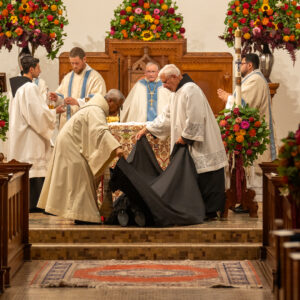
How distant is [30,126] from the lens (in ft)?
28.8

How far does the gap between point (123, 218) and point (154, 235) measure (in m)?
0.42

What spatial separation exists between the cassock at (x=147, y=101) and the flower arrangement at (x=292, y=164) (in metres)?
5.34

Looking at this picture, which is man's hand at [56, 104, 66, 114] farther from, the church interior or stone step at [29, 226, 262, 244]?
stone step at [29, 226, 262, 244]

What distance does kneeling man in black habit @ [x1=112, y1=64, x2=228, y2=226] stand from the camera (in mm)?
7508

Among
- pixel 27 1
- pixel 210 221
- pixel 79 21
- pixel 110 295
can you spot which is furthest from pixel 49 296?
pixel 79 21

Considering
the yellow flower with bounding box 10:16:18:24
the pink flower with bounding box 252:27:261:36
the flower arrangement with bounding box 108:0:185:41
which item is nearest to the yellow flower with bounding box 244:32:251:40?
the pink flower with bounding box 252:27:261:36

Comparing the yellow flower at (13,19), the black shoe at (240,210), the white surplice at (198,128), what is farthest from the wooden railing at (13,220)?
the yellow flower at (13,19)

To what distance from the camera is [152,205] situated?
24.2ft

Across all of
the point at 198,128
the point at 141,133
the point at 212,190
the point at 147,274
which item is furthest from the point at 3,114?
the point at 147,274

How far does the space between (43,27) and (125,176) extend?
3.76m

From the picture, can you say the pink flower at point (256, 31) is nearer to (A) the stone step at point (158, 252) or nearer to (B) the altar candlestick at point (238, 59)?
(B) the altar candlestick at point (238, 59)

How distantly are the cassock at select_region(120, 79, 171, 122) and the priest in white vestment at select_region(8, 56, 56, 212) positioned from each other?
1.48m

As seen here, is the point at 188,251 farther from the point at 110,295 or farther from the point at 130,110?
the point at 130,110

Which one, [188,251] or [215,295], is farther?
[188,251]
